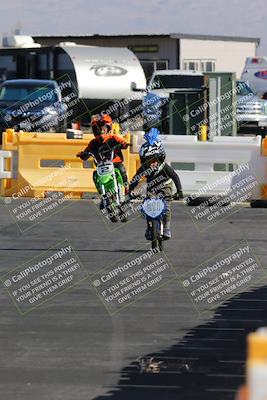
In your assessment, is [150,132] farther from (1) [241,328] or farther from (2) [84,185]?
(2) [84,185]

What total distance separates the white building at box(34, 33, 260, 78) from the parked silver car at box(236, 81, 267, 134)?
19.5 m

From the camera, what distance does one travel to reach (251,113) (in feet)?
147

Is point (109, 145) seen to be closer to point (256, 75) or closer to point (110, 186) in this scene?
point (110, 186)

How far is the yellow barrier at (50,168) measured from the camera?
24.3 metres

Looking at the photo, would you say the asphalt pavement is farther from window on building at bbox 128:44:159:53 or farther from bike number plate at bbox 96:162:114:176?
window on building at bbox 128:44:159:53

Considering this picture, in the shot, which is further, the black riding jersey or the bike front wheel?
the black riding jersey

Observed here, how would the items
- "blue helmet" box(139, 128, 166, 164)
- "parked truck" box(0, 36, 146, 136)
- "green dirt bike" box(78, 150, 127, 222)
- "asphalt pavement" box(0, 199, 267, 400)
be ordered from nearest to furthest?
"asphalt pavement" box(0, 199, 267, 400) < "blue helmet" box(139, 128, 166, 164) < "green dirt bike" box(78, 150, 127, 222) < "parked truck" box(0, 36, 146, 136)

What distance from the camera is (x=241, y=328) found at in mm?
11484

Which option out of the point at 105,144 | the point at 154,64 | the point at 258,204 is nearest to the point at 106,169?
the point at 105,144

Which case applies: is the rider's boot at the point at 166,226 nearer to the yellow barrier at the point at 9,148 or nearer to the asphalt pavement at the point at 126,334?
the asphalt pavement at the point at 126,334

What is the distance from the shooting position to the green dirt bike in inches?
751

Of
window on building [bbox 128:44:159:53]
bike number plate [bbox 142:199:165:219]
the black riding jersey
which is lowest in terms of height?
window on building [bbox 128:44:159:53]

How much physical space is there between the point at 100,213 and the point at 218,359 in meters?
11.9

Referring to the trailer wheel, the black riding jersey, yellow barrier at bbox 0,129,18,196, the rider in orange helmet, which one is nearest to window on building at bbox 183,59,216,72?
yellow barrier at bbox 0,129,18,196
